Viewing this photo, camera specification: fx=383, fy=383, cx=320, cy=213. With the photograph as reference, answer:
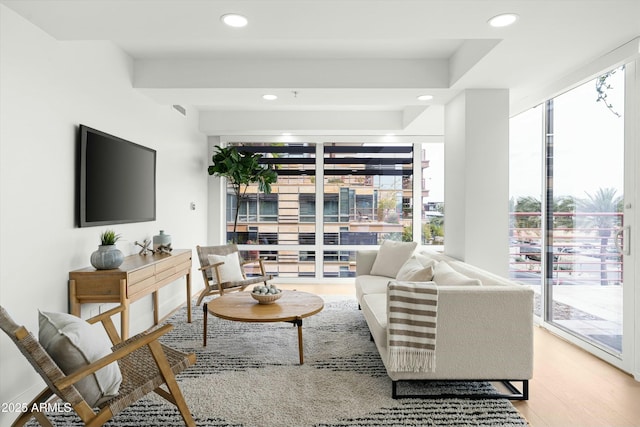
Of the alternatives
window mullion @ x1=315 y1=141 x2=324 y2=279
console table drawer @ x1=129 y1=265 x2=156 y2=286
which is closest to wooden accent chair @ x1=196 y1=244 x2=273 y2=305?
console table drawer @ x1=129 y1=265 x2=156 y2=286

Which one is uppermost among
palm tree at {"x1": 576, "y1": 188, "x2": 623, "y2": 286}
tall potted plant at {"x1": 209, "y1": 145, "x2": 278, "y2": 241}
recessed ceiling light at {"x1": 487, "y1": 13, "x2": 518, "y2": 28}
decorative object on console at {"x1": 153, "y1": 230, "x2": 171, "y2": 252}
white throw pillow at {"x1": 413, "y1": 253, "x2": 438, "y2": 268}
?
recessed ceiling light at {"x1": 487, "y1": 13, "x2": 518, "y2": 28}

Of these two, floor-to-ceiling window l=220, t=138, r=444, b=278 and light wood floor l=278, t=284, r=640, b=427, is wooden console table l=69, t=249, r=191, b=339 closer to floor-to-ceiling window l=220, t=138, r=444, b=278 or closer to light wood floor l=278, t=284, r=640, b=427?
light wood floor l=278, t=284, r=640, b=427

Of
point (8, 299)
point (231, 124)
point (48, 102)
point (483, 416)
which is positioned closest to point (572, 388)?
point (483, 416)

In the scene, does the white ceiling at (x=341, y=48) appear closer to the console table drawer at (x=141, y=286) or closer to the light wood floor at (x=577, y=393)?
the console table drawer at (x=141, y=286)

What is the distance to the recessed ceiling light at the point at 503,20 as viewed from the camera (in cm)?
225

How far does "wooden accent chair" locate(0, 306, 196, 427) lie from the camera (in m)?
1.56

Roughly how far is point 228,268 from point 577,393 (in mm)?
3370

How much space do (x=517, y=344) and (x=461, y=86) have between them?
2.33 m

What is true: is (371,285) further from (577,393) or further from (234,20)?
(234,20)

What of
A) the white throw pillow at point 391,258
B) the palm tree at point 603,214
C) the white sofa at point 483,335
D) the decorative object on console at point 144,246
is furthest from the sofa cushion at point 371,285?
the decorative object on console at point 144,246

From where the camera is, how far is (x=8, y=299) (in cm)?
217

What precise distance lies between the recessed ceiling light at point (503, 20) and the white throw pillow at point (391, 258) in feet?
8.13

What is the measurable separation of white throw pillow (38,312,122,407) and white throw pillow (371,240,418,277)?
2959mm

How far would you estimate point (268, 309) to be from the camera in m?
3.05
